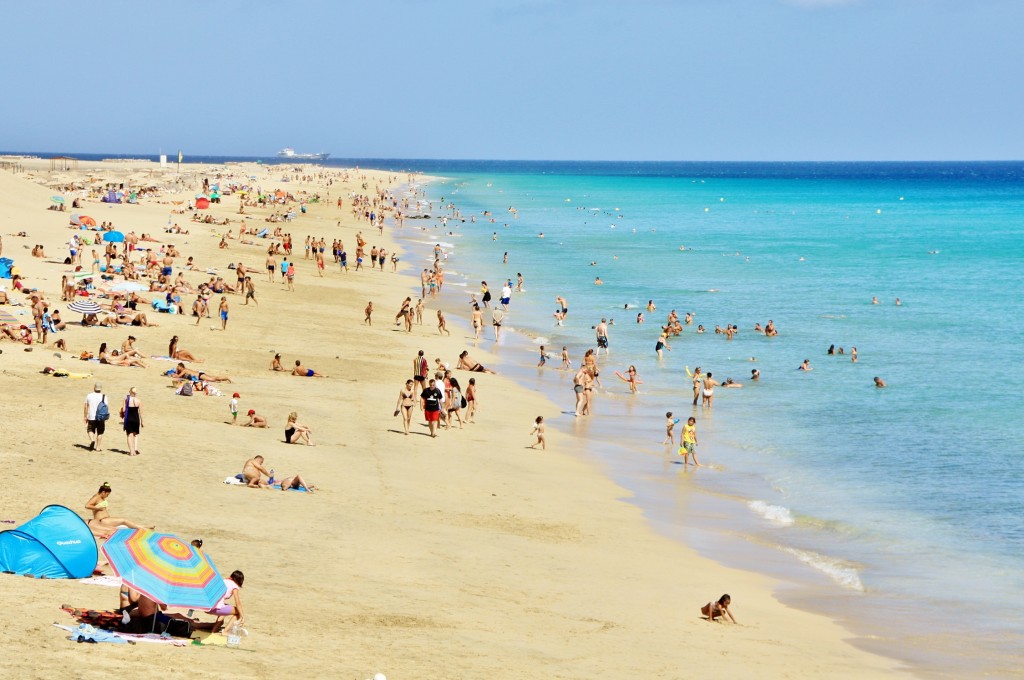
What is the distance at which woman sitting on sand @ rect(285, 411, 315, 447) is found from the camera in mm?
21484

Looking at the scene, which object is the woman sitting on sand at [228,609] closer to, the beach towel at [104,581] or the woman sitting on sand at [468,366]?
the beach towel at [104,581]

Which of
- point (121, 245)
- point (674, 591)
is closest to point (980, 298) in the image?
point (121, 245)

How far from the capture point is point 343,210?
302 ft

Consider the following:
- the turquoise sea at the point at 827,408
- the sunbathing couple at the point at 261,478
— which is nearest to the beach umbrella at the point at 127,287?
the turquoise sea at the point at 827,408

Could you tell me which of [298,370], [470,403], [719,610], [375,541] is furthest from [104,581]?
[298,370]

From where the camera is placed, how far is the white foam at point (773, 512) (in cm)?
2033

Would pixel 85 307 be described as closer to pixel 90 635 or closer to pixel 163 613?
pixel 163 613

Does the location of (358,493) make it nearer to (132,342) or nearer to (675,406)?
(132,342)

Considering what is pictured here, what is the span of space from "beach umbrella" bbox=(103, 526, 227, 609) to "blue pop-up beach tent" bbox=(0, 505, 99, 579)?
1.41 metres

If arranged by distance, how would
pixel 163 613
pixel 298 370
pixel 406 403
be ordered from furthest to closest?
pixel 298 370, pixel 406 403, pixel 163 613

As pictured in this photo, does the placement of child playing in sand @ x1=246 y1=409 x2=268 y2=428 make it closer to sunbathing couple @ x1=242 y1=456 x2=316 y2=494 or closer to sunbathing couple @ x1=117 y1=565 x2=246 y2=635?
sunbathing couple @ x1=242 y1=456 x2=316 y2=494

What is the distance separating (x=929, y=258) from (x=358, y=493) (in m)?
62.0

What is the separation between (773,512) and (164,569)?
1247 cm

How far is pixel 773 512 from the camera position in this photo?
68.2 ft
